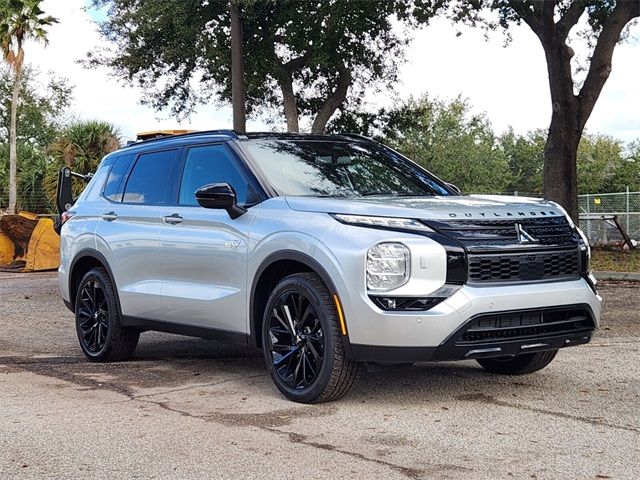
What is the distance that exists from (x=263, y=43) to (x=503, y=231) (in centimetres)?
1660

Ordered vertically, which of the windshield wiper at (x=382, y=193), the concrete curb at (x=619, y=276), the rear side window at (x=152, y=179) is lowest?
the concrete curb at (x=619, y=276)

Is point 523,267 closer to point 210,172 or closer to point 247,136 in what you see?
point 247,136

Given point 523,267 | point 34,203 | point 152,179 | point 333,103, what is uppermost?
point 333,103

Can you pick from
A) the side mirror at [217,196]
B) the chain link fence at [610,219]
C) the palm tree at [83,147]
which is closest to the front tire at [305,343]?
the side mirror at [217,196]

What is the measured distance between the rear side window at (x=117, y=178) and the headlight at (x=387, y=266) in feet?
11.3

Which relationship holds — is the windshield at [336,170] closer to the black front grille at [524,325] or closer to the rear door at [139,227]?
the rear door at [139,227]

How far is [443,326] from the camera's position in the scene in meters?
5.66

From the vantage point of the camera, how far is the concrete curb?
15.2m

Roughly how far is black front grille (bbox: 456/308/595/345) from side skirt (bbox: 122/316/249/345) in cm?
177

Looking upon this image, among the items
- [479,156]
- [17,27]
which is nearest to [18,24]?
[17,27]

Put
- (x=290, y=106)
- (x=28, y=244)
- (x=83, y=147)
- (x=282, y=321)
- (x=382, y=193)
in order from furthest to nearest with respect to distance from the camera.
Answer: (x=83, y=147)
(x=290, y=106)
(x=28, y=244)
(x=382, y=193)
(x=282, y=321)

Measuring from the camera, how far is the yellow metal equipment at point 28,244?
20.9 m

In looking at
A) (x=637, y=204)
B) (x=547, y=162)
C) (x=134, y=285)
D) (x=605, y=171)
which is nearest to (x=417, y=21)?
(x=547, y=162)

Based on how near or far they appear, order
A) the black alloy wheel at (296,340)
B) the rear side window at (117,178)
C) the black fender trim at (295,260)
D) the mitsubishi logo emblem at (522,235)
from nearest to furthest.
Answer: the black fender trim at (295,260)
the mitsubishi logo emblem at (522,235)
the black alloy wheel at (296,340)
the rear side window at (117,178)
